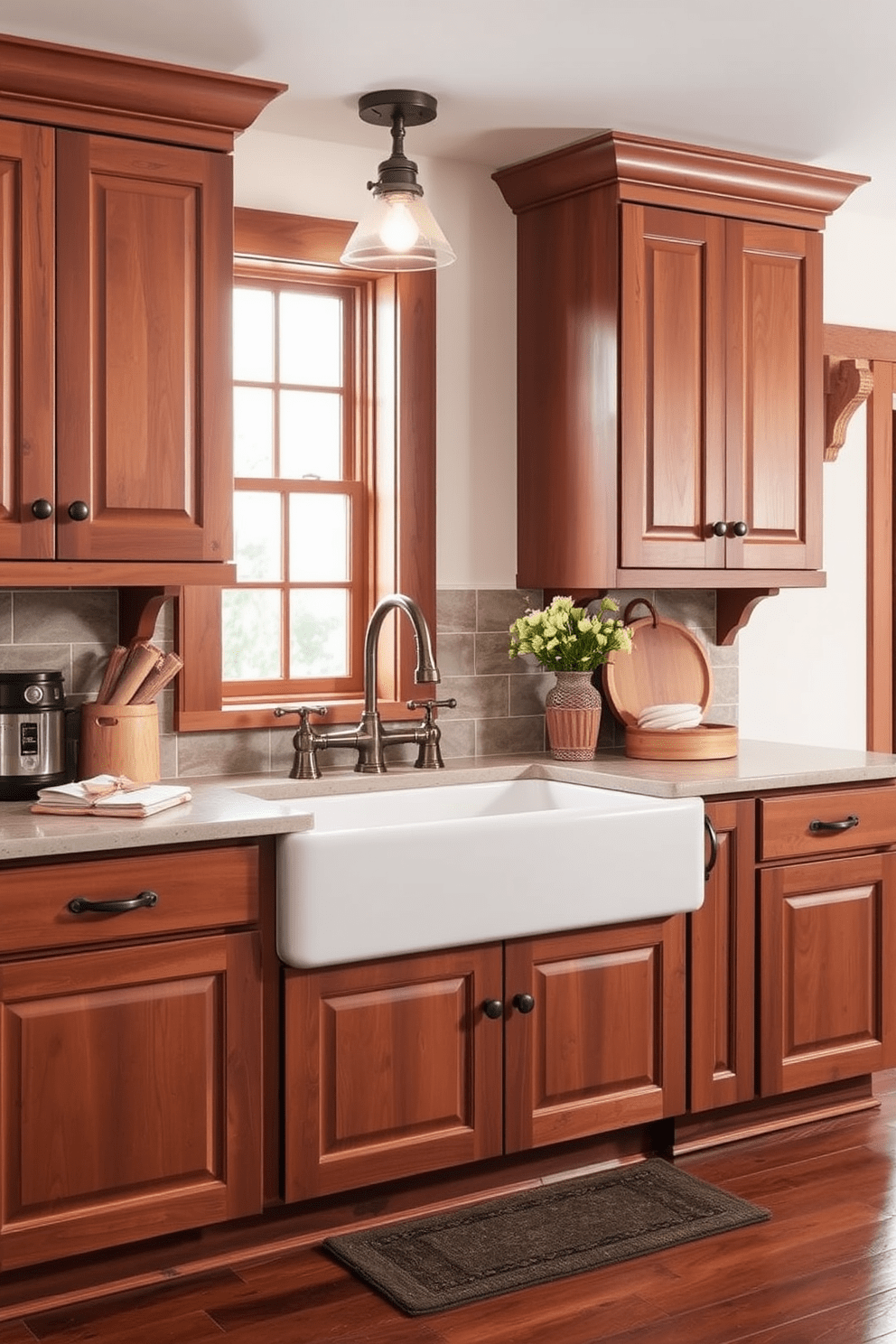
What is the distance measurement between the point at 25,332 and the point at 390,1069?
1602mm

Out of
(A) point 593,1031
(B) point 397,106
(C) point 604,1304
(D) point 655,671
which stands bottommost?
(C) point 604,1304

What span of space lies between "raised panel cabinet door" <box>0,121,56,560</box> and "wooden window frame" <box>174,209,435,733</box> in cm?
79

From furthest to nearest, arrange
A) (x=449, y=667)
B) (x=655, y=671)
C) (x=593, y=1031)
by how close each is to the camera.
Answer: (x=655, y=671)
(x=449, y=667)
(x=593, y=1031)

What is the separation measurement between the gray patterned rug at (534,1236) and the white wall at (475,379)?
153 centimetres

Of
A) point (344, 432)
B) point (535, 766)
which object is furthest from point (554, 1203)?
point (344, 432)

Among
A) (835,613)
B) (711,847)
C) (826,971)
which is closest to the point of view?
(711,847)

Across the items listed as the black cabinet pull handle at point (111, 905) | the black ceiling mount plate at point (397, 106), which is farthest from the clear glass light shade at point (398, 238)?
the black cabinet pull handle at point (111, 905)

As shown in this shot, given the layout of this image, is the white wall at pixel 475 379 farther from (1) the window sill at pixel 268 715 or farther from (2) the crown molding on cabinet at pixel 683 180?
(1) the window sill at pixel 268 715

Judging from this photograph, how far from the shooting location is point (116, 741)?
312 cm

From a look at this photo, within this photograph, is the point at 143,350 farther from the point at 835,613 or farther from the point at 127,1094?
the point at 835,613

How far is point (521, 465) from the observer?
3900 mm

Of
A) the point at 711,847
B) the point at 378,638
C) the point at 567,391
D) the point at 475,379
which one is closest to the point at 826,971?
the point at 711,847

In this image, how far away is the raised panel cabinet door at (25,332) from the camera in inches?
112

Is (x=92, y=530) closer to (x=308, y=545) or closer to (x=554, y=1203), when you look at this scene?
(x=308, y=545)
